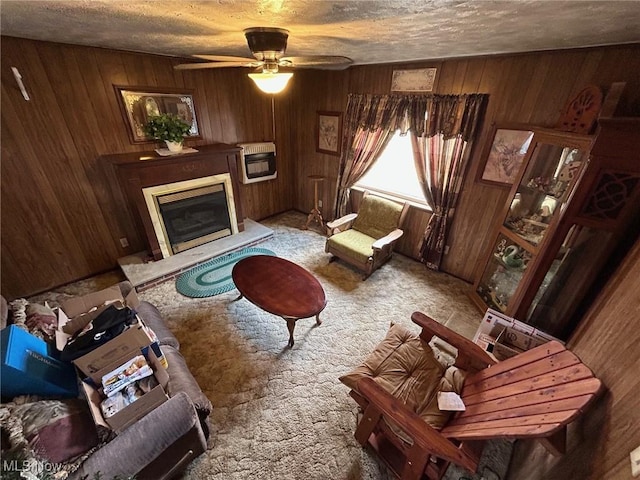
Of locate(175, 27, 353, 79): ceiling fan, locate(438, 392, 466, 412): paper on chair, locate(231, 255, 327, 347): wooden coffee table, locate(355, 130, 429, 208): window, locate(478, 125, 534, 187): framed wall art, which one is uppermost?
locate(175, 27, 353, 79): ceiling fan

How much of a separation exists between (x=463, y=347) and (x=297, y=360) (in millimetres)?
1255

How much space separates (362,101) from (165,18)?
95.4 inches

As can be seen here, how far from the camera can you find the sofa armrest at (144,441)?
42.4 inches

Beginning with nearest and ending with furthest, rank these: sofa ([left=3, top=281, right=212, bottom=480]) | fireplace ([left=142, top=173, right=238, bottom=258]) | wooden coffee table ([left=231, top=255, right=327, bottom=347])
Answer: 1. sofa ([left=3, top=281, right=212, bottom=480])
2. wooden coffee table ([left=231, top=255, right=327, bottom=347])
3. fireplace ([left=142, top=173, right=238, bottom=258])

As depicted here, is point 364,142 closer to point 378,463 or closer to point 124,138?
point 124,138

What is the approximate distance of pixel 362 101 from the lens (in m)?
3.27

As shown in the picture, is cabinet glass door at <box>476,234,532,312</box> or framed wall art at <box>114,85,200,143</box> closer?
cabinet glass door at <box>476,234,532,312</box>

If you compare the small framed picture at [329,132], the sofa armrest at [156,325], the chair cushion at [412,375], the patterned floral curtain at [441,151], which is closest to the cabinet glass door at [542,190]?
the patterned floral curtain at [441,151]

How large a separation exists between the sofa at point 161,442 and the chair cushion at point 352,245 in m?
2.02

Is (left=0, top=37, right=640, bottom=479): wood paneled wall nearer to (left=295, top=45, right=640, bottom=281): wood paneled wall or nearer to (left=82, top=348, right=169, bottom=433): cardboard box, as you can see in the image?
(left=295, top=45, right=640, bottom=281): wood paneled wall

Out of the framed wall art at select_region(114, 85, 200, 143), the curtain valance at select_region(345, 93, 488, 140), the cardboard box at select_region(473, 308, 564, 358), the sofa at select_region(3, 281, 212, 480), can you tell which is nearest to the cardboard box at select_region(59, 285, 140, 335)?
the sofa at select_region(3, 281, 212, 480)

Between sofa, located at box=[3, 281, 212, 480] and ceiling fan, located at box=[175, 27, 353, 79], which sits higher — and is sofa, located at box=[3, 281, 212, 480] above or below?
below

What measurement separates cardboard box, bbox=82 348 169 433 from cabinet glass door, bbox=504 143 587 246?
9.08 ft

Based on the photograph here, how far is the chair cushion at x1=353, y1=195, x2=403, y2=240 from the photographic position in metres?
3.26
